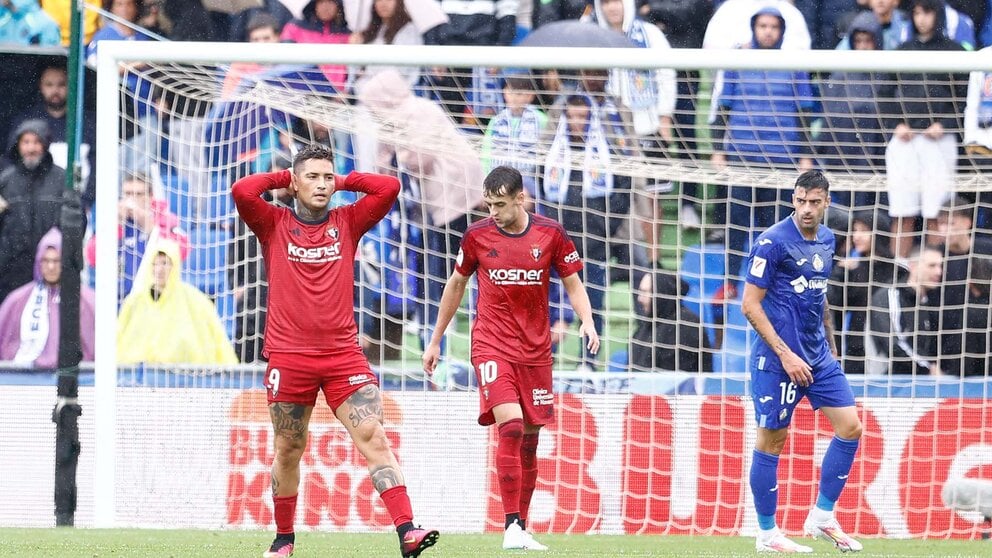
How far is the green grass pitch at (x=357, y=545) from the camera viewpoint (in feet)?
23.2

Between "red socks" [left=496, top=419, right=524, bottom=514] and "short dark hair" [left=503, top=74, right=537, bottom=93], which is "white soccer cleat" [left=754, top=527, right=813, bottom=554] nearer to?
"red socks" [left=496, top=419, right=524, bottom=514]

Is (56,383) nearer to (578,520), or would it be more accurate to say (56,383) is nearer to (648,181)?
(578,520)

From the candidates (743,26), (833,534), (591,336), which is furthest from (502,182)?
(743,26)

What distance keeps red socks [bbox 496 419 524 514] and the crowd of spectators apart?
121 inches

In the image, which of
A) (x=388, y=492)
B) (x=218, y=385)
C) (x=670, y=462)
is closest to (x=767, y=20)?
(x=670, y=462)

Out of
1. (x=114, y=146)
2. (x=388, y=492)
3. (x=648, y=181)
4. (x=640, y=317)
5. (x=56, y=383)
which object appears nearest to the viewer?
(x=388, y=492)

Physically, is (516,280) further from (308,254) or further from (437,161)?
(437,161)

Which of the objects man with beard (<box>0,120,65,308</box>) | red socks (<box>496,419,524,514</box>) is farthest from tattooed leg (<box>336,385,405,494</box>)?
man with beard (<box>0,120,65,308</box>)

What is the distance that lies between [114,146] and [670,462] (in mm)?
4406

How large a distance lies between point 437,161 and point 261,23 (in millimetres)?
3151

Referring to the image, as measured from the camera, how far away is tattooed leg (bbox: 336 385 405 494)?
6445 millimetres

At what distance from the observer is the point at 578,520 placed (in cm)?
1002

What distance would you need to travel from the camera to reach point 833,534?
25.9 feet

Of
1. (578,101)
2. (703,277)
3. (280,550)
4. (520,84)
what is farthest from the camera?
(520,84)
